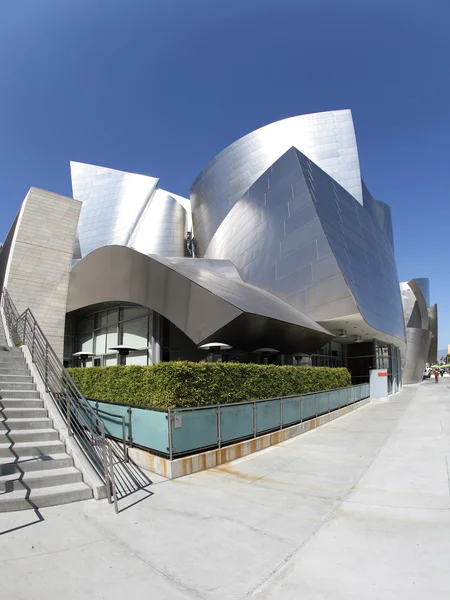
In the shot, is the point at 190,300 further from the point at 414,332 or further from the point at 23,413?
the point at 414,332

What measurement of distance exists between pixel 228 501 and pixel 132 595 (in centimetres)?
244

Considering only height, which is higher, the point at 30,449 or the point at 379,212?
the point at 379,212

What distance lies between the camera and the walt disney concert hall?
559 inches

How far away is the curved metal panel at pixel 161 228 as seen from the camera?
1516 inches

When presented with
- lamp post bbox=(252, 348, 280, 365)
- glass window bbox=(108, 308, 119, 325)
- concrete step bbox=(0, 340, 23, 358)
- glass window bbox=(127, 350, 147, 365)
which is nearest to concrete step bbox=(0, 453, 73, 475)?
concrete step bbox=(0, 340, 23, 358)

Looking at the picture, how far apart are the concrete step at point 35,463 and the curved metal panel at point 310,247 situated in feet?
46.4

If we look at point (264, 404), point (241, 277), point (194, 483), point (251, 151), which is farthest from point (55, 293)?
point (251, 151)

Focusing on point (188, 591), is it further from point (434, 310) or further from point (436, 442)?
point (434, 310)

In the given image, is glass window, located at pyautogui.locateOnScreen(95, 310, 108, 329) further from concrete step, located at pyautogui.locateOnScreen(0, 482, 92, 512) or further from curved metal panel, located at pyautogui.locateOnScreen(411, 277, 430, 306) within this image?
curved metal panel, located at pyautogui.locateOnScreen(411, 277, 430, 306)

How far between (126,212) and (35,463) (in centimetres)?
3591

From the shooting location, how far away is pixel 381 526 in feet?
14.0

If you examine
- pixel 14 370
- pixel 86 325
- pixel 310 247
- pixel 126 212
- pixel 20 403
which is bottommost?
pixel 20 403

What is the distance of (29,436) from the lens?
615cm

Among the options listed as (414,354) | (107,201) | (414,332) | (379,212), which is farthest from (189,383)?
(414,332)
